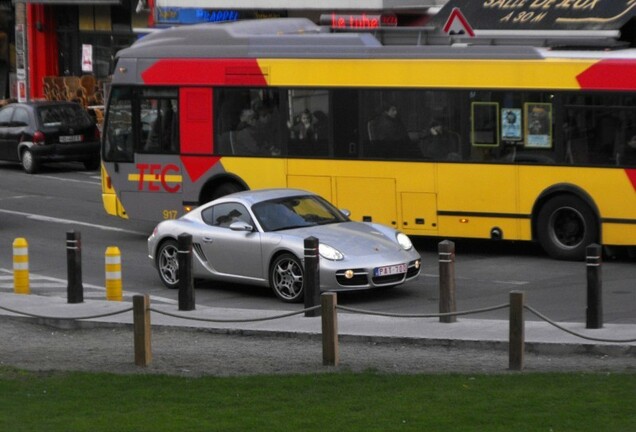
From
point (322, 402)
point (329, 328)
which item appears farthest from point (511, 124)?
point (322, 402)

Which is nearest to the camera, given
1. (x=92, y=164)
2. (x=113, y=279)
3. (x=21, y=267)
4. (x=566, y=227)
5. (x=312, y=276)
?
(x=312, y=276)

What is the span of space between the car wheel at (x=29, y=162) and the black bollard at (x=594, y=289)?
2160cm

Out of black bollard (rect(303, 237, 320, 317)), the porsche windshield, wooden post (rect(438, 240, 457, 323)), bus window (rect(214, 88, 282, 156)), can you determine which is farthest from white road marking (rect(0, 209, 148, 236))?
wooden post (rect(438, 240, 457, 323))

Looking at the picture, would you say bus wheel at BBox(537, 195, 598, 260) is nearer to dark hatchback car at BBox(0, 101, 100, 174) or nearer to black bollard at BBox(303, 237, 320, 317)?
black bollard at BBox(303, 237, 320, 317)

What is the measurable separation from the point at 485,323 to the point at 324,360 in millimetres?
2708

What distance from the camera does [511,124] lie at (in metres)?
20.5

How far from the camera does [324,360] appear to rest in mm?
13094

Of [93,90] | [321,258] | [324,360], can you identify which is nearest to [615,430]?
[324,360]

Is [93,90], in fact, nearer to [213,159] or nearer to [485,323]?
[213,159]

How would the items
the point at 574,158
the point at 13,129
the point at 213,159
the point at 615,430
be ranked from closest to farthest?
the point at 615,430
the point at 574,158
the point at 213,159
the point at 13,129

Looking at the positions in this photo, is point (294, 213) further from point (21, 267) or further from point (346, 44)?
point (346, 44)

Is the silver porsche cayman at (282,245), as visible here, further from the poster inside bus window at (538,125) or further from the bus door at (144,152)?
the bus door at (144,152)

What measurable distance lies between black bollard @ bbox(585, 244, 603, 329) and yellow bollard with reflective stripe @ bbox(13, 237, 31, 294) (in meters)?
7.61

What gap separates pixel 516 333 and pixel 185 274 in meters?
5.26
